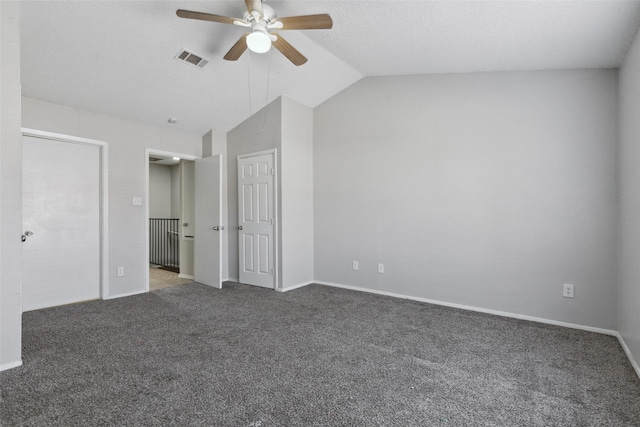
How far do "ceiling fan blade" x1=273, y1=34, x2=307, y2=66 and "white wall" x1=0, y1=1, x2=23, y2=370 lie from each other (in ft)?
5.97

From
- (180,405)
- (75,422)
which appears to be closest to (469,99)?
(180,405)

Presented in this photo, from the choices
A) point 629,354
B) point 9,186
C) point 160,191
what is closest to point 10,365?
point 9,186

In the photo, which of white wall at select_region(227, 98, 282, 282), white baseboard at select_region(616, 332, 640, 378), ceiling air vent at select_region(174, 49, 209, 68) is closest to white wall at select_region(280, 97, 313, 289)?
white wall at select_region(227, 98, 282, 282)

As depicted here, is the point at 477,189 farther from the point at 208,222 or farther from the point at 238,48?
the point at 208,222

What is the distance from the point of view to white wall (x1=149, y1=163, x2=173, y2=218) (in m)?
8.34

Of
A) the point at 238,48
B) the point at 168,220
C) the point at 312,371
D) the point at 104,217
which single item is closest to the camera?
the point at 312,371

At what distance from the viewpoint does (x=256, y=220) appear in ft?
15.9

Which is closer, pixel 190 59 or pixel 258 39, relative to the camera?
pixel 258 39

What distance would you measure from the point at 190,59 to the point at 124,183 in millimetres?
1955

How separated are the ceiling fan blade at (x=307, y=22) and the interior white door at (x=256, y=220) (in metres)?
2.26

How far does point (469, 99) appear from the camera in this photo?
12.1ft

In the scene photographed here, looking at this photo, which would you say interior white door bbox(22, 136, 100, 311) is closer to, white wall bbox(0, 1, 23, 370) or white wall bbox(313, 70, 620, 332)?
white wall bbox(0, 1, 23, 370)

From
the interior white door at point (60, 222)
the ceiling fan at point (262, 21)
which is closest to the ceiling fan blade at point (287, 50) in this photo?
the ceiling fan at point (262, 21)

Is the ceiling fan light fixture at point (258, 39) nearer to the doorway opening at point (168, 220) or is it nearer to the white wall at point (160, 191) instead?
the doorway opening at point (168, 220)
